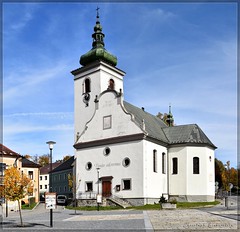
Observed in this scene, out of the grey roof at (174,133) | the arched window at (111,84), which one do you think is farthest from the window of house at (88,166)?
the arched window at (111,84)

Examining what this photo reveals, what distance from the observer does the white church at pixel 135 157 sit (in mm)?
38906

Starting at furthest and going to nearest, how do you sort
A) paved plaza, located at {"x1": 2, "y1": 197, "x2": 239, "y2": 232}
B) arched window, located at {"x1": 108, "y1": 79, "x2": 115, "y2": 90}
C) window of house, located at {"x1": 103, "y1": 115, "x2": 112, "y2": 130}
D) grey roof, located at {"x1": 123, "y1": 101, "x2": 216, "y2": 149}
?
arched window, located at {"x1": 108, "y1": 79, "x2": 115, "y2": 90}
grey roof, located at {"x1": 123, "y1": 101, "x2": 216, "y2": 149}
window of house, located at {"x1": 103, "y1": 115, "x2": 112, "y2": 130}
paved plaza, located at {"x1": 2, "y1": 197, "x2": 239, "y2": 232}

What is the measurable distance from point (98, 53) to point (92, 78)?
374 cm

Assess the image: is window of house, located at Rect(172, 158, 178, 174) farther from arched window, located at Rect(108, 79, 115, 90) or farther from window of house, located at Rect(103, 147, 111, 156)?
arched window, located at Rect(108, 79, 115, 90)

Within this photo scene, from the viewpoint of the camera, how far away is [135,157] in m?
38.8

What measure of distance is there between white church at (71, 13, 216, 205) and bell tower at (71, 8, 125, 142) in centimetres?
31

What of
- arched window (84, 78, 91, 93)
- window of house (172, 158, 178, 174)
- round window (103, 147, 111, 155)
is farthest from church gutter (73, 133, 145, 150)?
arched window (84, 78, 91, 93)

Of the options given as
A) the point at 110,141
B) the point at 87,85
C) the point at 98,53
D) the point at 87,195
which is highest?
the point at 98,53

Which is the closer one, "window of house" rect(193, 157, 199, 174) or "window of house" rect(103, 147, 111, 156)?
"window of house" rect(103, 147, 111, 156)

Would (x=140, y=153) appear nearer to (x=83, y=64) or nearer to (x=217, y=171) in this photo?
(x=83, y=64)

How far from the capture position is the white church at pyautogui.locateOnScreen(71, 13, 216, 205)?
128 ft

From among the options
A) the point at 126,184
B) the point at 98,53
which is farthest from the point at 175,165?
the point at 98,53

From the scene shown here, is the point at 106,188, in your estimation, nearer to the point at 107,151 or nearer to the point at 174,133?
the point at 107,151

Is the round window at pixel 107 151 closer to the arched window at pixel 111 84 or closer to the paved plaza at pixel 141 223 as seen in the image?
the arched window at pixel 111 84
